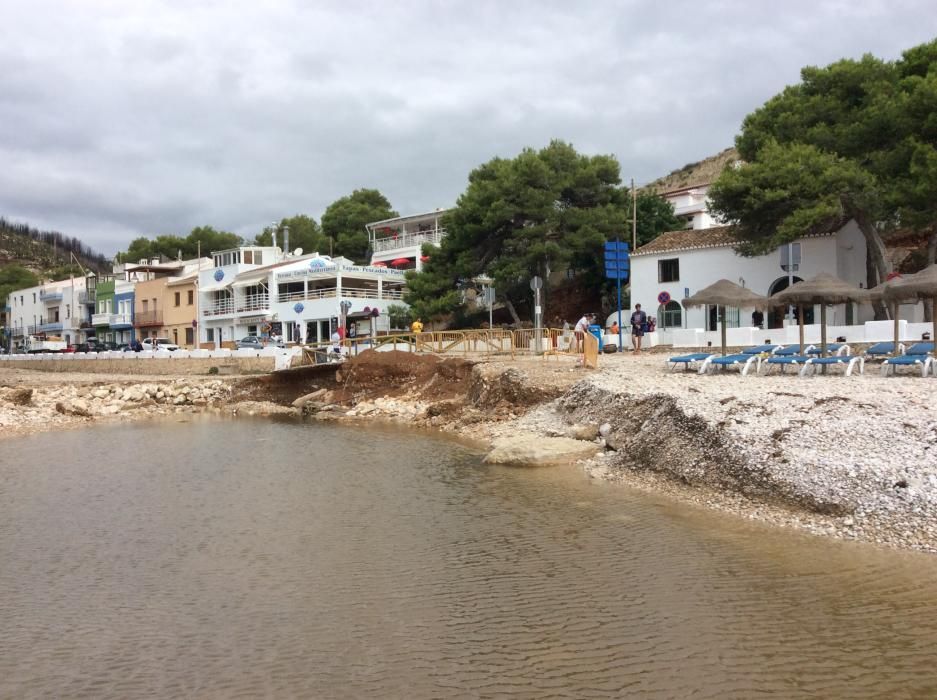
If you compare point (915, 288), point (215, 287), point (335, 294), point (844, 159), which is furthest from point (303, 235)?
point (915, 288)

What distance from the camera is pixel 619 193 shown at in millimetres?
43906

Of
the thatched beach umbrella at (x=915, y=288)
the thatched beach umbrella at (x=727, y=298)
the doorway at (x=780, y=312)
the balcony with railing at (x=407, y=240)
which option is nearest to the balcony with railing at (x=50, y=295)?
the balcony with railing at (x=407, y=240)

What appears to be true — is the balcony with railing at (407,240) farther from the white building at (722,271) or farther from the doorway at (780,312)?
the doorway at (780,312)

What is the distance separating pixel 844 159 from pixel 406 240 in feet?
127

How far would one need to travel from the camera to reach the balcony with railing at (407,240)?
6028 cm

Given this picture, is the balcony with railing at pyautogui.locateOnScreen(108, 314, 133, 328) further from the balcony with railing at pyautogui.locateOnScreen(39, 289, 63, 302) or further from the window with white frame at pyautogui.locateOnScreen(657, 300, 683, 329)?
the window with white frame at pyautogui.locateOnScreen(657, 300, 683, 329)

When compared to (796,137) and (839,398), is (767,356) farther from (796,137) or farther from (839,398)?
(796,137)

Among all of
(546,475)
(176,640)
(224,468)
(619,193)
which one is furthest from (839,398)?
(619,193)

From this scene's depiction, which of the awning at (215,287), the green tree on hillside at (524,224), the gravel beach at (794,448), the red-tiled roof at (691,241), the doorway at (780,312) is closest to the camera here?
the gravel beach at (794,448)

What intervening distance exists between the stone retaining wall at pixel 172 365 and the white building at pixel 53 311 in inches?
1305

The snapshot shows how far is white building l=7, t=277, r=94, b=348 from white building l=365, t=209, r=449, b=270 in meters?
32.3

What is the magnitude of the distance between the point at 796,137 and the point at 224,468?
27483mm

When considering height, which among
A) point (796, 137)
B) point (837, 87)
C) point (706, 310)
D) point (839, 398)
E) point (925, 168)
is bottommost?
point (839, 398)

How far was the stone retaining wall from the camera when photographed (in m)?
39.7
